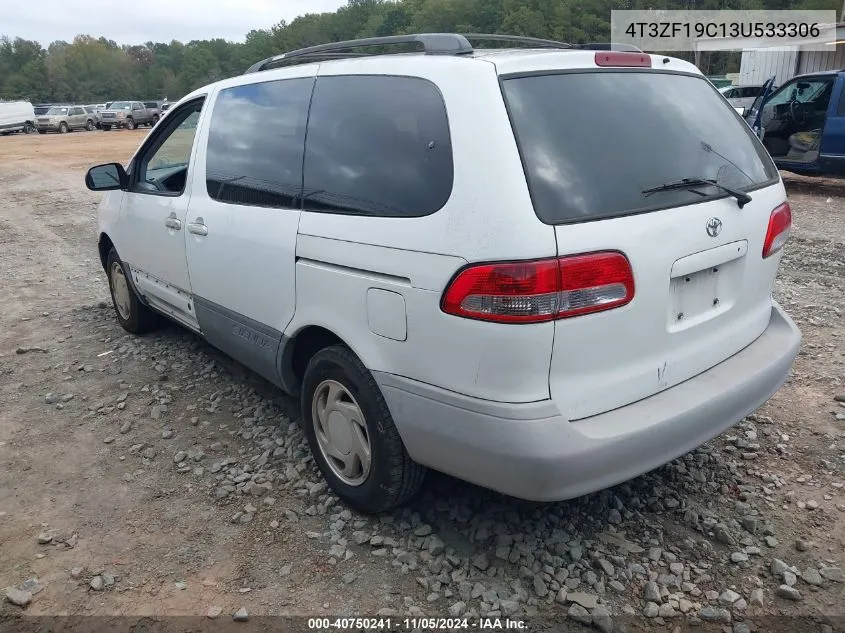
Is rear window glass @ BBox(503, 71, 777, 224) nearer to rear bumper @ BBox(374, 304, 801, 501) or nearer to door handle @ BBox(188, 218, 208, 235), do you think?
rear bumper @ BBox(374, 304, 801, 501)

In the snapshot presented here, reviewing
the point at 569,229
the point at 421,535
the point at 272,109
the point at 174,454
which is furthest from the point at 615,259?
the point at 174,454

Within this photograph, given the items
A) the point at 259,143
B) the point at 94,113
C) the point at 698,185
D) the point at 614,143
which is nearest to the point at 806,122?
the point at 698,185

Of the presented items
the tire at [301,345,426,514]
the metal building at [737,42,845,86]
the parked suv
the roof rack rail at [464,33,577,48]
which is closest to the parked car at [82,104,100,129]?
the metal building at [737,42,845,86]

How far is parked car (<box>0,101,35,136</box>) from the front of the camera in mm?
38469

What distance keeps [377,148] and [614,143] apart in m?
0.91

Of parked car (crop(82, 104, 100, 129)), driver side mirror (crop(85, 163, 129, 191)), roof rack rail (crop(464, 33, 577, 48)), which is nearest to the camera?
roof rack rail (crop(464, 33, 577, 48))

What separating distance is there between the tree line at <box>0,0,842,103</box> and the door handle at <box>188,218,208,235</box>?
225 ft

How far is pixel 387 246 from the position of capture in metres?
2.49

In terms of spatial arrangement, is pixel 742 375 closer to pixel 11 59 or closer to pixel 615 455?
pixel 615 455

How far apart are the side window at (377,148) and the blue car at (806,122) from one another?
9.66m

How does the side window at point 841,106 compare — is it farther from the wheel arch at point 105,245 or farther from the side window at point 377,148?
the wheel arch at point 105,245

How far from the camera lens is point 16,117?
39219 millimetres

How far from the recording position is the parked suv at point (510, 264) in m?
2.23

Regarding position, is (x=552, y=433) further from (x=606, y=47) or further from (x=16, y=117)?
(x=16, y=117)
